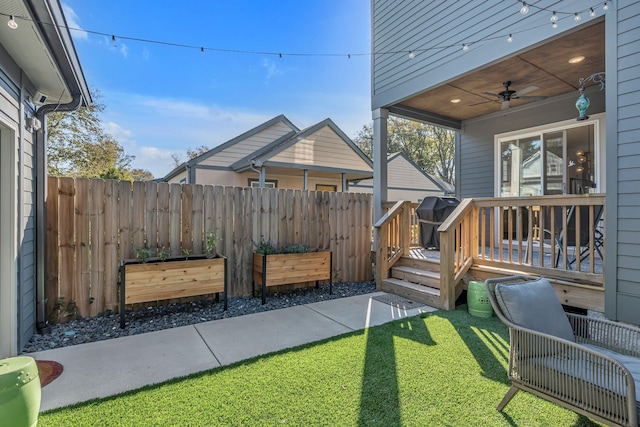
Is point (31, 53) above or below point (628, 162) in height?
above

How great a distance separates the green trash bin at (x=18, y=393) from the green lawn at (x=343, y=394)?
0.43m

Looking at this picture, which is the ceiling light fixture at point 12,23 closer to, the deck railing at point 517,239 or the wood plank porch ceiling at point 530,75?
the deck railing at point 517,239

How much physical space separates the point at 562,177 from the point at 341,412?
6112mm

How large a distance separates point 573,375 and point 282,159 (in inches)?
383

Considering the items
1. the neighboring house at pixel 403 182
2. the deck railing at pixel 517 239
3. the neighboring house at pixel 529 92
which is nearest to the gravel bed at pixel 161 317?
the deck railing at pixel 517 239

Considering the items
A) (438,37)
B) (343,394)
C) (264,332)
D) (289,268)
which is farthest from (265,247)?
(438,37)

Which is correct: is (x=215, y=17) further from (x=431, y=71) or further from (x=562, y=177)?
(x=562, y=177)

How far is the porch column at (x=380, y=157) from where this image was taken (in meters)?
6.18

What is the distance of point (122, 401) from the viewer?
2.25 meters

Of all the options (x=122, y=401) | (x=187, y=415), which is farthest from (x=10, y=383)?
(x=187, y=415)

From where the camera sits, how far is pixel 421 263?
212 inches

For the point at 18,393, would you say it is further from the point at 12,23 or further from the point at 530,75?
the point at 530,75

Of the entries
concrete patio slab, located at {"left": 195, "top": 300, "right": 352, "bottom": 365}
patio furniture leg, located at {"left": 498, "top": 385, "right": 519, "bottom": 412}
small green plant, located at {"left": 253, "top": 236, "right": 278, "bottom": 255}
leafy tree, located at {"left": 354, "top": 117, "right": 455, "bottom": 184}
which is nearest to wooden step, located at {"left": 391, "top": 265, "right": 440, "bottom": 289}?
concrete patio slab, located at {"left": 195, "top": 300, "right": 352, "bottom": 365}

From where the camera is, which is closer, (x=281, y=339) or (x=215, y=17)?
(x=281, y=339)
